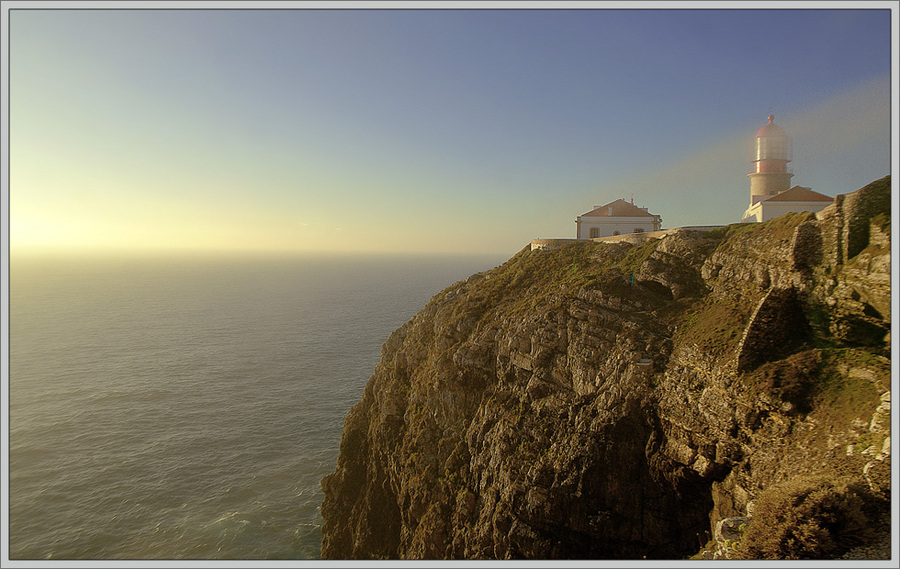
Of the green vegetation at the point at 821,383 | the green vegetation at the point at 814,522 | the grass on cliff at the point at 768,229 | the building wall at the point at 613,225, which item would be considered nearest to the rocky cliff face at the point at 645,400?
the green vegetation at the point at 821,383

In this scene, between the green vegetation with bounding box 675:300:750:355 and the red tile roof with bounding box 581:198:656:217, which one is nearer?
the green vegetation with bounding box 675:300:750:355

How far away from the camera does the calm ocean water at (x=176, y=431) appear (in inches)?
1325

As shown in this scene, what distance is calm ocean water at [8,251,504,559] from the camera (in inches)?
1325

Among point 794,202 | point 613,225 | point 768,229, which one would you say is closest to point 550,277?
point 613,225

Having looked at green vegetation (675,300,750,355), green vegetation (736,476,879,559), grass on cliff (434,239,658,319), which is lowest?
green vegetation (736,476,879,559)

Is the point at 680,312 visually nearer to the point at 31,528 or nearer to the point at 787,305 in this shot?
the point at 787,305

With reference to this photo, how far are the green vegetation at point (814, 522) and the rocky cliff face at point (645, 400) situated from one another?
764mm

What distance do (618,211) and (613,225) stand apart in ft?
4.99

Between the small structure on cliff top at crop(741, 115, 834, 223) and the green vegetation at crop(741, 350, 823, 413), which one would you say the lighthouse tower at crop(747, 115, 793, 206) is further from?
the green vegetation at crop(741, 350, 823, 413)

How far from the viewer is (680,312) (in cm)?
2345

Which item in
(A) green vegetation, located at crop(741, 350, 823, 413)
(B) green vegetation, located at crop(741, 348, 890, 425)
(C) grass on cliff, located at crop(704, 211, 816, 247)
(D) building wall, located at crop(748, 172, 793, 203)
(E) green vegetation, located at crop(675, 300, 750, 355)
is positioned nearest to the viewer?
(B) green vegetation, located at crop(741, 348, 890, 425)

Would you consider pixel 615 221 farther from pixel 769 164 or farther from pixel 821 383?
pixel 821 383

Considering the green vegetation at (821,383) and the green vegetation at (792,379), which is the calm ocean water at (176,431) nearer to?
the green vegetation at (792,379)

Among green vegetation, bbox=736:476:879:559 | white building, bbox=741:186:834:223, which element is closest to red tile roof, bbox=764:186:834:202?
white building, bbox=741:186:834:223
